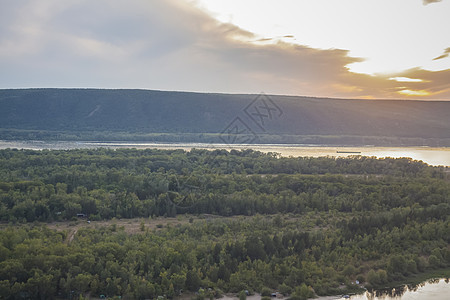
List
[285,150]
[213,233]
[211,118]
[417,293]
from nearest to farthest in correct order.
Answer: [417,293] → [213,233] → [285,150] → [211,118]

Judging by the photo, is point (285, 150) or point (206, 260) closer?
point (206, 260)

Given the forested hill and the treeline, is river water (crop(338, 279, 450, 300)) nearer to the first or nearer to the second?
the treeline

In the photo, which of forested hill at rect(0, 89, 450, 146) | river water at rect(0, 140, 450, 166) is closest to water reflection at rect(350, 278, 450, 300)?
river water at rect(0, 140, 450, 166)

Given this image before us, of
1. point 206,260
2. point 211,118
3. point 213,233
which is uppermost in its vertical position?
point 211,118

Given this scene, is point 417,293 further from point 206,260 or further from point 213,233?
point 213,233

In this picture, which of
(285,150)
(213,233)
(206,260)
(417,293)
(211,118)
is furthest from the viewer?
(211,118)

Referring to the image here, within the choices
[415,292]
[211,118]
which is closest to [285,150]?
[211,118]
